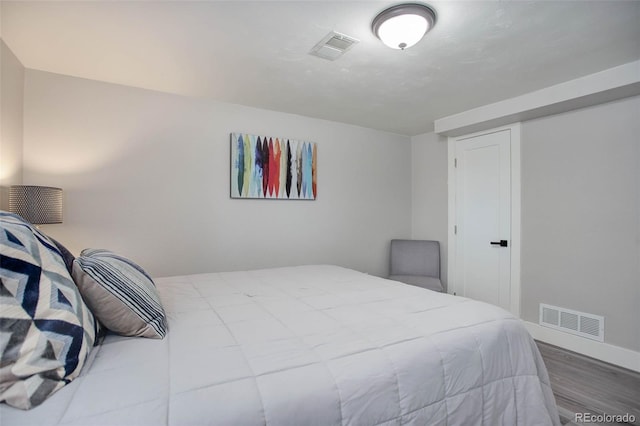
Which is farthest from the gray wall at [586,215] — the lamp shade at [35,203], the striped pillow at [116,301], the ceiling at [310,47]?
the lamp shade at [35,203]

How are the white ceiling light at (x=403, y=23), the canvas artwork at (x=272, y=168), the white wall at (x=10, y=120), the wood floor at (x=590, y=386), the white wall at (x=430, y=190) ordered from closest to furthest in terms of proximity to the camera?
the white ceiling light at (x=403, y=23), the wood floor at (x=590, y=386), the white wall at (x=10, y=120), the canvas artwork at (x=272, y=168), the white wall at (x=430, y=190)

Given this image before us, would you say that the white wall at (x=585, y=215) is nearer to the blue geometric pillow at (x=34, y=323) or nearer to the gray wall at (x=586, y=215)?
the gray wall at (x=586, y=215)

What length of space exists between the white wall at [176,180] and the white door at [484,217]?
3.72 ft

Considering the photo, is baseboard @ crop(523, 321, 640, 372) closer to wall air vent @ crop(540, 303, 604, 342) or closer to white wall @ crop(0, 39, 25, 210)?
wall air vent @ crop(540, 303, 604, 342)

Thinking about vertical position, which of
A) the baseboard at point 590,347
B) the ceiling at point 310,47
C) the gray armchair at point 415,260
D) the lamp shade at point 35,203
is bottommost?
the baseboard at point 590,347

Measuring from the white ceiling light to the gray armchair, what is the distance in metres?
2.68

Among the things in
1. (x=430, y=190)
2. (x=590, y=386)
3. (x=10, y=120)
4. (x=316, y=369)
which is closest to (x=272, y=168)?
(x=10, y=120)

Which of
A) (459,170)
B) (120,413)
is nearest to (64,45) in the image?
(120,413)

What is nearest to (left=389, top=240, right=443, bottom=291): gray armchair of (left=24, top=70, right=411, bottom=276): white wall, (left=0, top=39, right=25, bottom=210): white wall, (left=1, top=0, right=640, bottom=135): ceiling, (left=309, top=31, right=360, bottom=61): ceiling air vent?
(left=24, top=70, right=411, bottom=276): white wall

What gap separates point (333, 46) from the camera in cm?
205

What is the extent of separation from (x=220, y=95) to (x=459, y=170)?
2843 millimetres

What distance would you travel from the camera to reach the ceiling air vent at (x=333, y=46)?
6.39 feet

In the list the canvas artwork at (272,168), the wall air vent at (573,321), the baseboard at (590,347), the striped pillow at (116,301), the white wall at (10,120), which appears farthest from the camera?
the canvas artwork at (272,168)

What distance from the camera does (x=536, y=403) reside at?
4.53 feet
